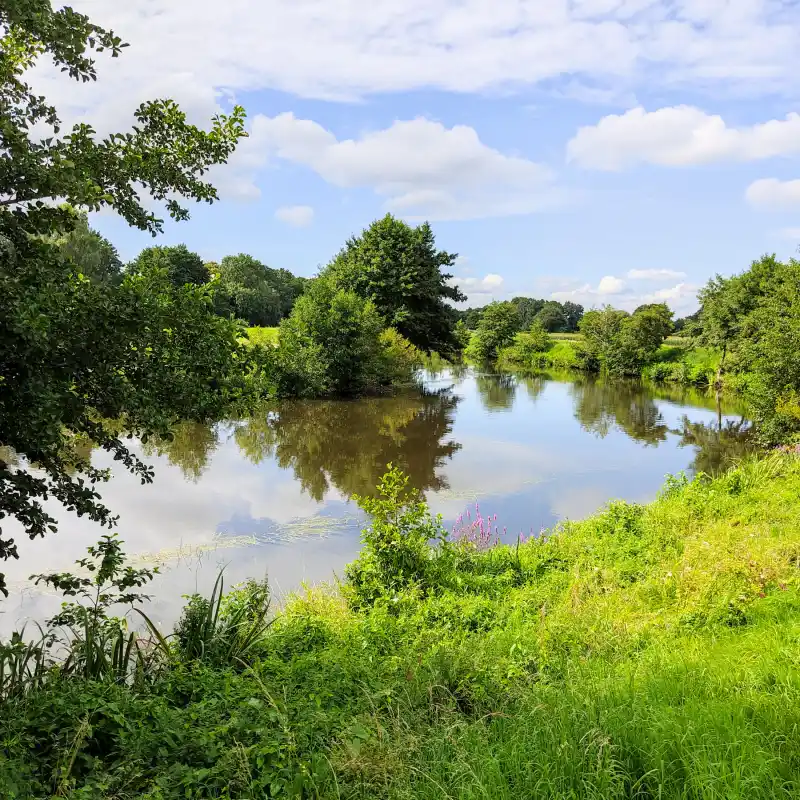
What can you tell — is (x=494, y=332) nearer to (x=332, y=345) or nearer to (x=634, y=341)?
(x=634, y=341)

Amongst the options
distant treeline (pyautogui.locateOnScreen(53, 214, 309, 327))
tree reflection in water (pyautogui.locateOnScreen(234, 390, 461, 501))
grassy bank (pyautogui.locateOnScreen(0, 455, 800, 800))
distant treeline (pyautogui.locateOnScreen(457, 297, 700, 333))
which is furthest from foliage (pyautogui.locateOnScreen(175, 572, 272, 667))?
distant treeline (pyautogui.locateOnScreen(457, 297, 700, 333))

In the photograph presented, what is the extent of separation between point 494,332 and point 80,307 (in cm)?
6962

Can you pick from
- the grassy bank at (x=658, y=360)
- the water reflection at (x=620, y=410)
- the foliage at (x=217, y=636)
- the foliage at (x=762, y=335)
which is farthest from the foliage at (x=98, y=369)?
the grassy bank at (x=658, y=360)

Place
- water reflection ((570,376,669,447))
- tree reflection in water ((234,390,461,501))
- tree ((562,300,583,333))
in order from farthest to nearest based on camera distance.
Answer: tree ((562,300,583,333)), water reflection ((570,376,669,447)), tree reflection in water ((234,390,461,501))

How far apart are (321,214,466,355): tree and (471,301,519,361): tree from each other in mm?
30519

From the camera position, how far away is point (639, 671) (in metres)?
4.92

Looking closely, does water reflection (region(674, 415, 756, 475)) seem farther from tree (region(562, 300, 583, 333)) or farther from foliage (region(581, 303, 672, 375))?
tree (region(562, 300, 583, 333))

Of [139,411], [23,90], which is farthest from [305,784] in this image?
[23,90]

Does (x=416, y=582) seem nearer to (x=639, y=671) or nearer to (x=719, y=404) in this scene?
(x=639, y=671)

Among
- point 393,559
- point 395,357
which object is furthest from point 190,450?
point 395,357

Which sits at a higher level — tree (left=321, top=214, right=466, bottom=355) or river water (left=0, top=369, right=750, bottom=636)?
tree (left=321, top=214, right=466, bottom=355)

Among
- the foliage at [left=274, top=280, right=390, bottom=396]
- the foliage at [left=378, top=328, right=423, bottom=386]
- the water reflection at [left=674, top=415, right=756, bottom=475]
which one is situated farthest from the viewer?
the foliage at [left=378, top=328, right=423, bottom=386]

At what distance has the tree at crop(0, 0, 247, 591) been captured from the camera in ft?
12.1

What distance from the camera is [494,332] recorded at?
71.7 m
